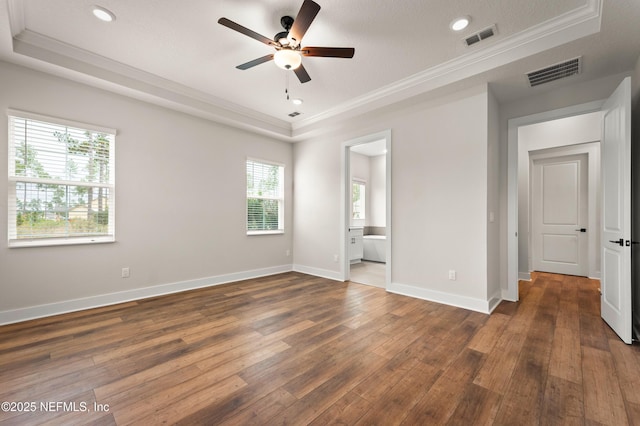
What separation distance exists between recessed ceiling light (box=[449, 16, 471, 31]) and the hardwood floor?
2.98 metres

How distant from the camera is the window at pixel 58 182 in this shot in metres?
3.01

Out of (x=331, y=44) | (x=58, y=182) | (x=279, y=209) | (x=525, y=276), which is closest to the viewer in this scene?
(x=331, y=44)

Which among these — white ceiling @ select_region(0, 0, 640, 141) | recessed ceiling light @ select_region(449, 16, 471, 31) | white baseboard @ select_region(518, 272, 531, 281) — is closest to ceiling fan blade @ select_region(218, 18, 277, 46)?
white ceiling @ select_region(0, 0, 640, 141)

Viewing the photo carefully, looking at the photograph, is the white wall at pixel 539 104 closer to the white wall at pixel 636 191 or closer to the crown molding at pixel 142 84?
the white wall at pixel 636 191

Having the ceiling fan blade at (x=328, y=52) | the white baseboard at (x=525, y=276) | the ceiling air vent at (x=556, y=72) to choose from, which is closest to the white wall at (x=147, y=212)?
the ceiling fan blade at (x=328, y=52)

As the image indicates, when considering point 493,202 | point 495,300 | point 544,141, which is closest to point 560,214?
point 544,141

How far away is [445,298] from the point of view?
3.61m

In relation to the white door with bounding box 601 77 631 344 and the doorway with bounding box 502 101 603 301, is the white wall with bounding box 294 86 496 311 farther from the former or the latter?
the white door with bounding box 601 77 631 344

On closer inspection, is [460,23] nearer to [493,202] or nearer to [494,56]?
[494,56]

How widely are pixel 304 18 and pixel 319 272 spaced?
4.18m

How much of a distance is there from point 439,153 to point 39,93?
4.90 metres

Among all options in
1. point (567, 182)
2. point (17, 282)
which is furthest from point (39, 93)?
point (567, 182)

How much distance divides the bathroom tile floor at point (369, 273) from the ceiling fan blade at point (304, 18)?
145 inches

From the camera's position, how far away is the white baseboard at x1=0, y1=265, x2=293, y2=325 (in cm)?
296
